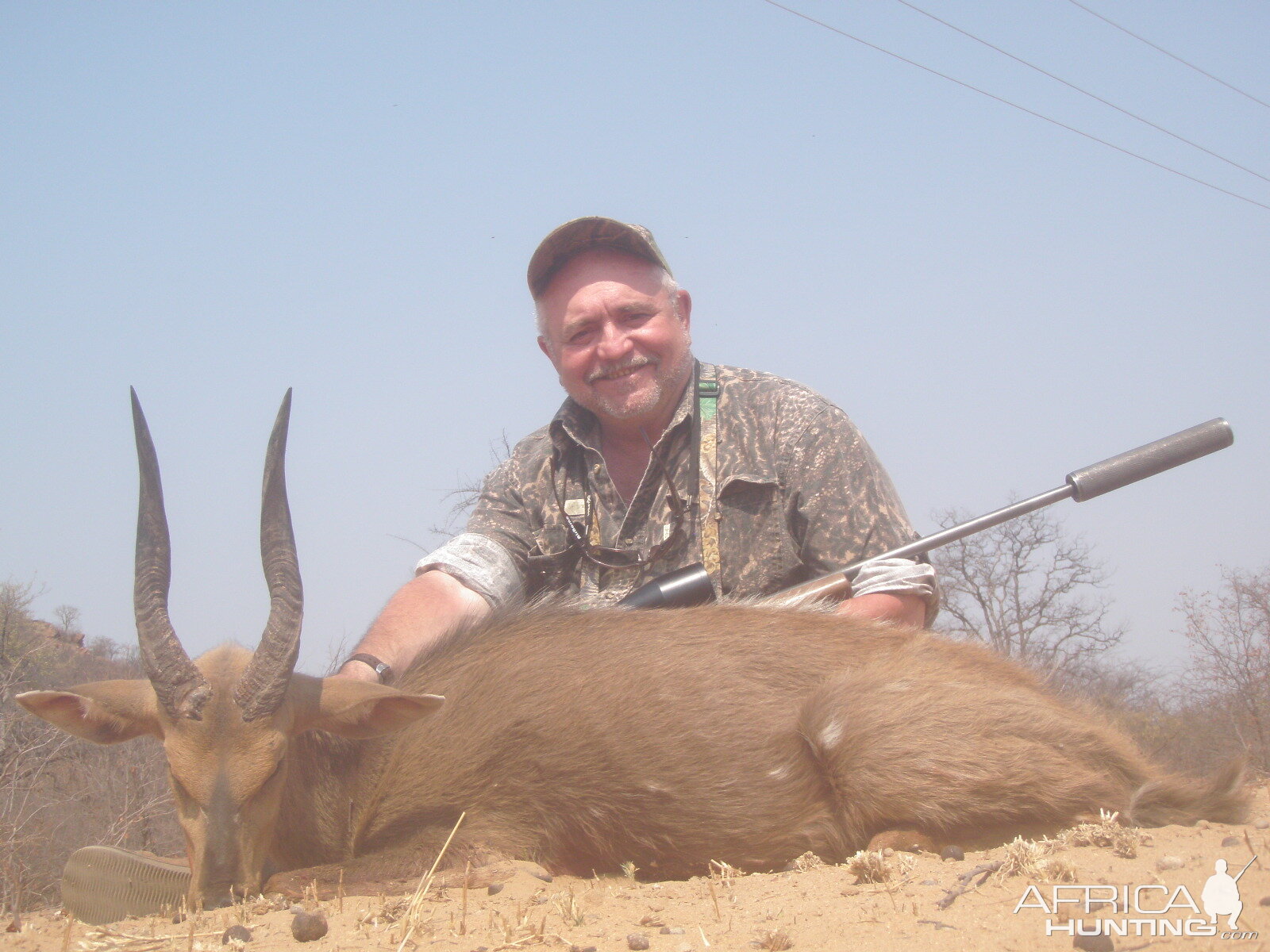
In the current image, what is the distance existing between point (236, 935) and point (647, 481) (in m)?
3.66

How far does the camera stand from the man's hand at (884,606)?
18.0 ft

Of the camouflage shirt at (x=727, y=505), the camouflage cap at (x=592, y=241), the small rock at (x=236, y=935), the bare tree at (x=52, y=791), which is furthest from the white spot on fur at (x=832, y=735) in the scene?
the bare tree at (x=52, y=791)

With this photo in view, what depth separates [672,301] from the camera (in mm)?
6680

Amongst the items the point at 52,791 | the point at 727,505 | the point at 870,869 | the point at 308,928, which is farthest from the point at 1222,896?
the point at 52,791

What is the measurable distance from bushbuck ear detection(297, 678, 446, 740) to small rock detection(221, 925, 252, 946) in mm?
948

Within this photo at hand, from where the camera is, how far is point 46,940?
3.55 meters

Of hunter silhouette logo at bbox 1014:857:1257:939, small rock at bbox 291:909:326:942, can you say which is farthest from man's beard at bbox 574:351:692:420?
hunter silhouette logo at bbox 1014:857:1257:939

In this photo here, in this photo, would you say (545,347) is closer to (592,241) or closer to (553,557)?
(592,241)

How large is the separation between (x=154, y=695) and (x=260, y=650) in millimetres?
559

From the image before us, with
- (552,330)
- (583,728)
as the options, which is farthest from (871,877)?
(552,330)

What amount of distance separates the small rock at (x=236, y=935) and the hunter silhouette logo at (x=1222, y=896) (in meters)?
2.69

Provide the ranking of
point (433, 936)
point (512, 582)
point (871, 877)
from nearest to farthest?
1. point (433, 936)
2. point (871, 877)
3. point (512, 582)

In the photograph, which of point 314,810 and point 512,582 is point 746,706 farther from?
point 512,582

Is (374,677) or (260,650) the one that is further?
(374,677)
